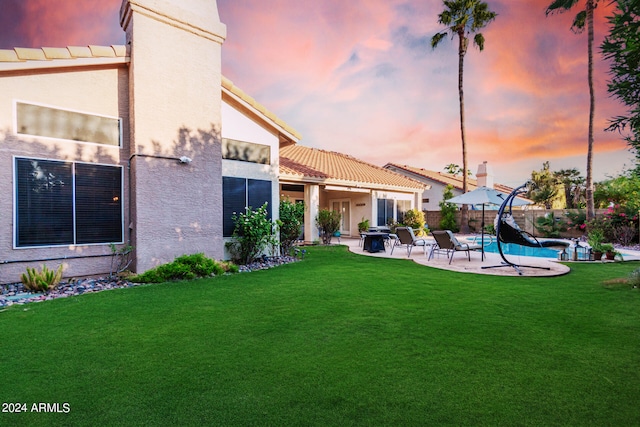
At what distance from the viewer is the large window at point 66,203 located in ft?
23.4

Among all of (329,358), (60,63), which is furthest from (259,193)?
(329,358)

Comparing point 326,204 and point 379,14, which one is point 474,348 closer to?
point 379,14

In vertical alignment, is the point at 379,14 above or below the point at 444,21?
below

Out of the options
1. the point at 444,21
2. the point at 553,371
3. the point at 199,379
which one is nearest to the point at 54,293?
the point at 199,379

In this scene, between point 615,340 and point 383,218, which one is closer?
point 615,340

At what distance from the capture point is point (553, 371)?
3.16m

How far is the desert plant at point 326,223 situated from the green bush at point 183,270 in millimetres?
7537

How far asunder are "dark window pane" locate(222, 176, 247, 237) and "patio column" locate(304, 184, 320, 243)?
5.63 meters

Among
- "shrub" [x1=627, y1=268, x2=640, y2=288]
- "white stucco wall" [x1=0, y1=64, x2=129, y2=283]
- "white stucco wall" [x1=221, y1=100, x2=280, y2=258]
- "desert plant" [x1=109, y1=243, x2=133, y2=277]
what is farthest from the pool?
"white stucco wall" [x1=0, y1=64, x2=129, y2=283]

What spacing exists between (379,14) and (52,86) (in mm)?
12473

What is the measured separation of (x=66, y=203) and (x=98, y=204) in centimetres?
63

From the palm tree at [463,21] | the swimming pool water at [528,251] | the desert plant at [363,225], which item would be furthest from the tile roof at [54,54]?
the palm tree at [463,21]

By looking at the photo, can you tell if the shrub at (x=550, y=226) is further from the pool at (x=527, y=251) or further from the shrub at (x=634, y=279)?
the shrub at (x=634, y=279)

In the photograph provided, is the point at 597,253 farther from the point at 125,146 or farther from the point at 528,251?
the point at 125,146
